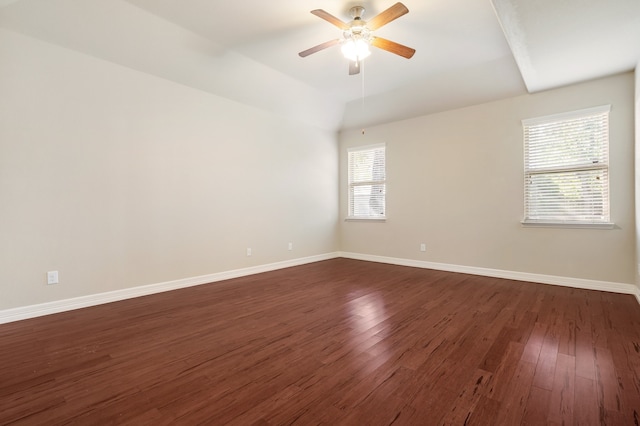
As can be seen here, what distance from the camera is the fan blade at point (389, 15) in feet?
7.79

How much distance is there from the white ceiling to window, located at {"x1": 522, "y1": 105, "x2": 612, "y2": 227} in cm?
52

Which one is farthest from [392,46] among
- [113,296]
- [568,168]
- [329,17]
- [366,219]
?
[113,296]

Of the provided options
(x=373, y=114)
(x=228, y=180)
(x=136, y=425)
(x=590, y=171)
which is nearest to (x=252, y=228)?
(x=228, y=180)

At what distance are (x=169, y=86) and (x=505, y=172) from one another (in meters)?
4.80

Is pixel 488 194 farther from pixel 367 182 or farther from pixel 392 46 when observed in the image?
pixel 392 46

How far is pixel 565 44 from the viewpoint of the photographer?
2.87 m

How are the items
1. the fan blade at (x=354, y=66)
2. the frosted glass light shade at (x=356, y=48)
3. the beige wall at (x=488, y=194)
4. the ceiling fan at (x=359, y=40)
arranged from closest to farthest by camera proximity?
the ceiling fan at (x=359, y=40) < the frosted glass light shade at (x=356, y=48) < the fan blade at (x=354, y=66) < the beige wall at (x=488, y=194)

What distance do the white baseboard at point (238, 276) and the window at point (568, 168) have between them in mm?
762

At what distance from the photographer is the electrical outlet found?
2979 mm

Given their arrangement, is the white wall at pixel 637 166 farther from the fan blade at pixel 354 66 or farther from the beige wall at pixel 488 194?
the fan blade at pixel 354 66

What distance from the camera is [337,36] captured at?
3389 millimetres

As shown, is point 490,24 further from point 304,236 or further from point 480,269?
point 304,236

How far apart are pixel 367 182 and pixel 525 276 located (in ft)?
10.0

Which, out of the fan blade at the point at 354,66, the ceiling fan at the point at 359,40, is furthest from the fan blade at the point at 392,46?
the fan blade at the point at 354,66
